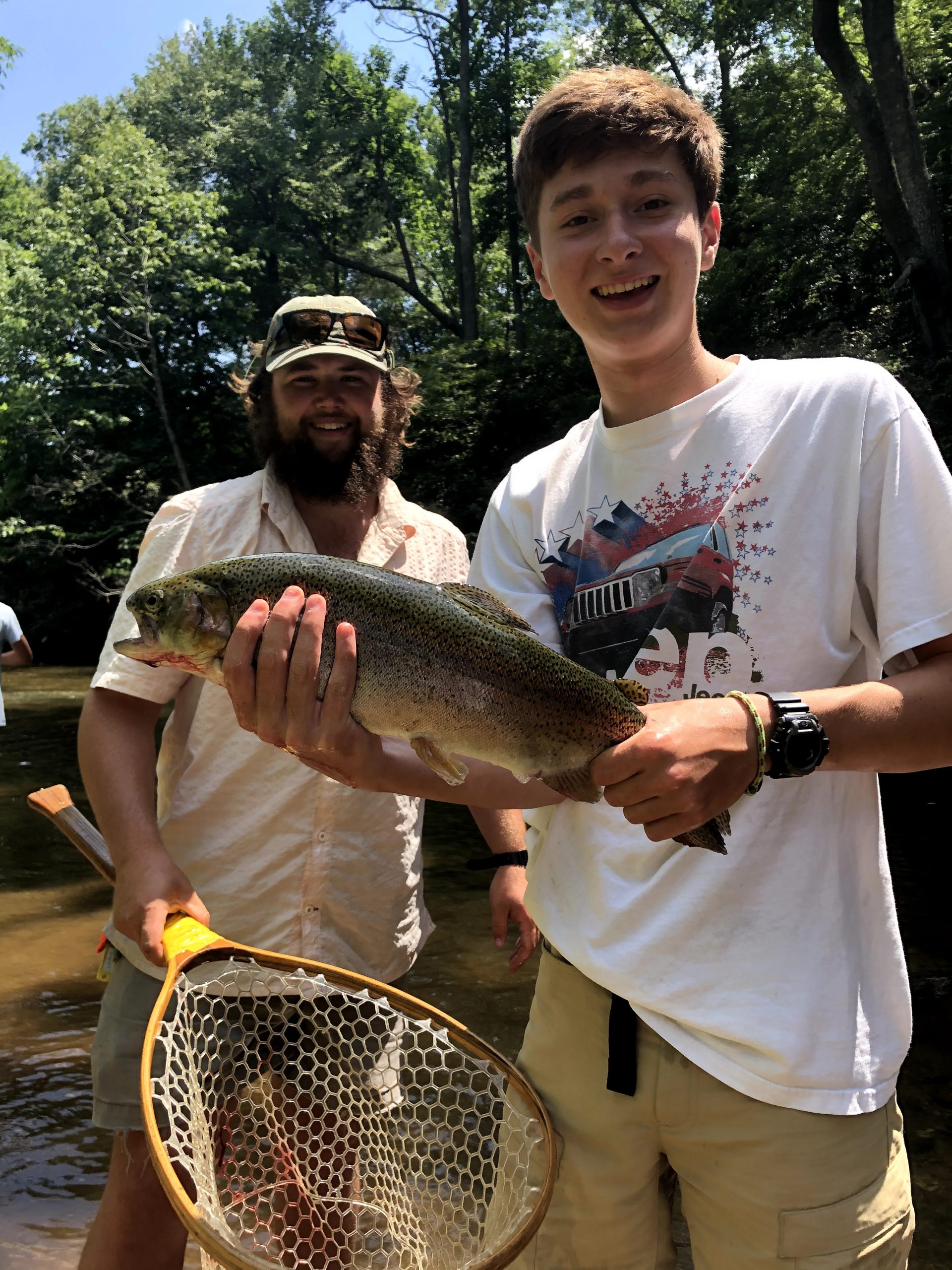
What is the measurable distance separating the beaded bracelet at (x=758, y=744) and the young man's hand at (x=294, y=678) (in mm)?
941

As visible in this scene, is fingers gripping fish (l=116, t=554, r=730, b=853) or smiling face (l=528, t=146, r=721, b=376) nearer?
fingers gripping fish (l=116, t=554, r=730, b=853)

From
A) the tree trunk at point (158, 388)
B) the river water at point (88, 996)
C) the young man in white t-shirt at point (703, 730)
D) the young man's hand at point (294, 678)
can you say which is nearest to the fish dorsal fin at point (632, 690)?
the young man in white t-shirt at point (703, 730)

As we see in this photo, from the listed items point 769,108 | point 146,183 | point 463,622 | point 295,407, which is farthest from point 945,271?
point 146,183

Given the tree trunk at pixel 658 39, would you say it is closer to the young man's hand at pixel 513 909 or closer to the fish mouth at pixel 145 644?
the young man's hand at pixel 513 909

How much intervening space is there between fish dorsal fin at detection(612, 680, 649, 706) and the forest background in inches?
663

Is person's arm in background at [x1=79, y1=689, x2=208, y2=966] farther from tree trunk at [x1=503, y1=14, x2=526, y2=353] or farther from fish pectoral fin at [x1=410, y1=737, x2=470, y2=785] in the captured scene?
tree trunk at [x1=503, y1=14, x2=526, y2=353]

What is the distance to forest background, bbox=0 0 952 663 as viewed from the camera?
2369 cm

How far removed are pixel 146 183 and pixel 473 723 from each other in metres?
36.2

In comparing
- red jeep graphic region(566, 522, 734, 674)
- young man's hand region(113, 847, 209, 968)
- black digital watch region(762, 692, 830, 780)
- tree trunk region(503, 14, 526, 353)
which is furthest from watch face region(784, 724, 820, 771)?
tree trunk region(503, 14, 526, 353)

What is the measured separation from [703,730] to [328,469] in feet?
8.03

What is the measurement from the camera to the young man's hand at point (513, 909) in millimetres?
3598

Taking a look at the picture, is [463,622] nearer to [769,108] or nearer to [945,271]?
[945,271]

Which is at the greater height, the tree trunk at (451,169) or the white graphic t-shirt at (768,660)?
the tree trunk at (451,169)

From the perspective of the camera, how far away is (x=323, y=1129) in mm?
3039
